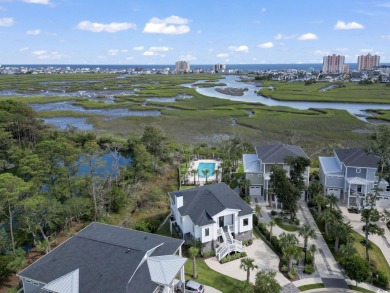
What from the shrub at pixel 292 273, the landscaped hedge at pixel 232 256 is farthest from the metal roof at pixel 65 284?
the shrub at pixel 292 273

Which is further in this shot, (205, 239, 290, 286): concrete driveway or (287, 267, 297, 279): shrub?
(205, 239, 290, 286): concrete driveway

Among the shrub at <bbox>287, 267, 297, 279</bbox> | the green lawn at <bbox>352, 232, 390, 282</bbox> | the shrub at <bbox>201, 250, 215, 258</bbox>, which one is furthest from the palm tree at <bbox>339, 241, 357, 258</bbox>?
the shrub at <bbox>201, 250, 215, 258</bbox>

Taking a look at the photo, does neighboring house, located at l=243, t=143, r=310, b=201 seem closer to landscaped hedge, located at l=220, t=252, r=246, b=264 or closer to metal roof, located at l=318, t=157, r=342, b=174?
metal roof, located at l=318, t=157, r=342, b=174

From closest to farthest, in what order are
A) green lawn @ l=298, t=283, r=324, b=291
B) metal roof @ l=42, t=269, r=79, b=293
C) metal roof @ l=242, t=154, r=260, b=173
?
metal roof @ l=42, t=269, r=79, b=293 < green lawn @ l=298, t=283, r=324, b=291 < metal roof @ l=242, t=154, r=260, b=173

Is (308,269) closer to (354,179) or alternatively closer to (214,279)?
(214,279)

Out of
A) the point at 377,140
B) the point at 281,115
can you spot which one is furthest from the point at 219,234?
the point at 281,115

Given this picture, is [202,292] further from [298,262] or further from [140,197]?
[140,197]
